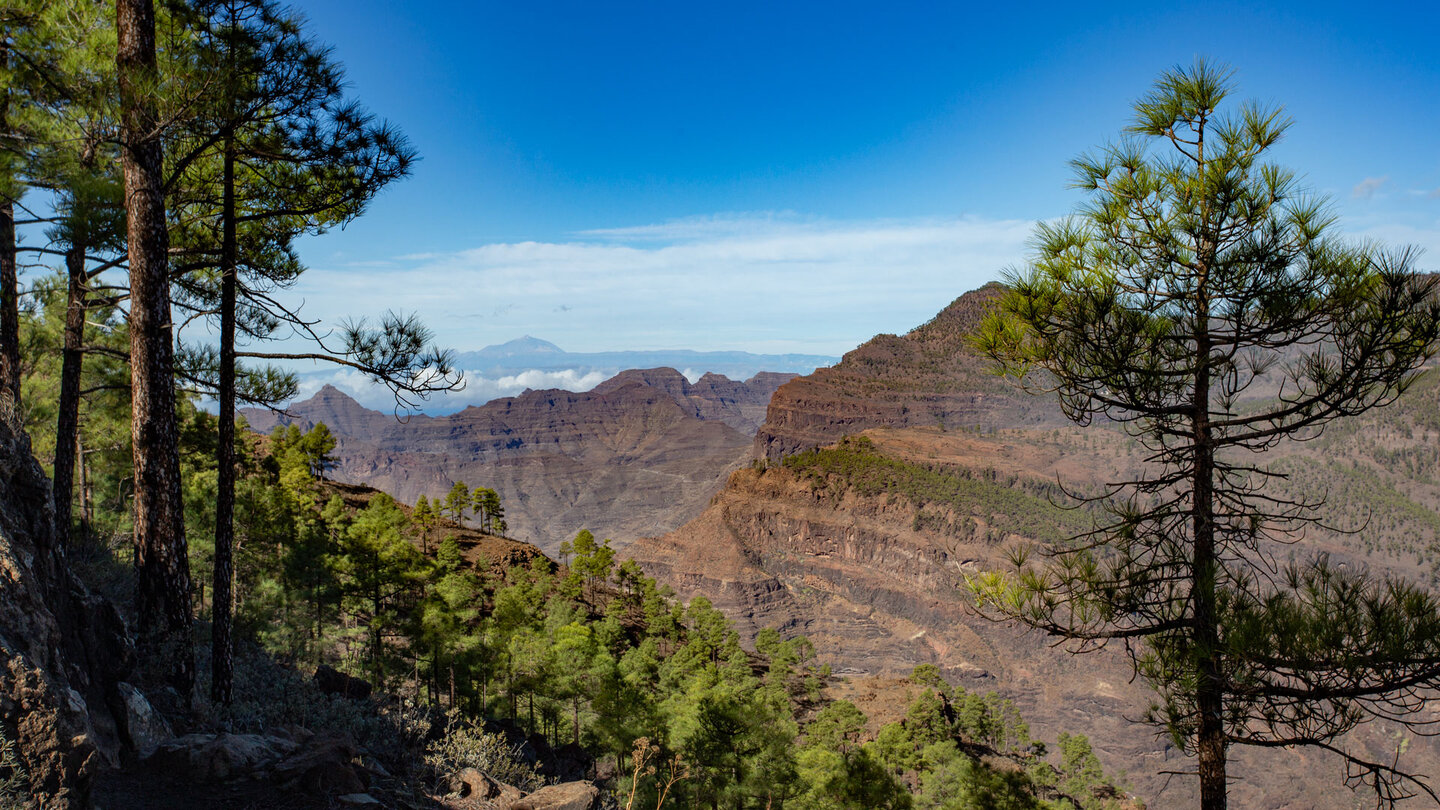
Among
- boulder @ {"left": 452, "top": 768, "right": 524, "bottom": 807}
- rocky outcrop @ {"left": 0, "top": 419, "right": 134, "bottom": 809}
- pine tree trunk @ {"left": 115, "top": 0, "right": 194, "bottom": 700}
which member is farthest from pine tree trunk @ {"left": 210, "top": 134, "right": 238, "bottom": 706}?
boulder @ {"left": 452, "top": 768, "right": 524, "bottom": 807}

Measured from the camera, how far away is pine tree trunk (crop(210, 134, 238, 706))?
741cm

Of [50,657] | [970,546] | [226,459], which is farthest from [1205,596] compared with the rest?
[970,546]

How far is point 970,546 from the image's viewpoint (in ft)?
238

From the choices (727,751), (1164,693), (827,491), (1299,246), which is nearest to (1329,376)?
(1299,246)

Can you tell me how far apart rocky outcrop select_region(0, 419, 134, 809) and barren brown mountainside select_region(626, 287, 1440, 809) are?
2159 inches

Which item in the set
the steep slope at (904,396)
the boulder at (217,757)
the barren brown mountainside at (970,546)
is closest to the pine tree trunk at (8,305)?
the boulder at (217,757)

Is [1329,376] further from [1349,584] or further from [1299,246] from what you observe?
[1349,584]

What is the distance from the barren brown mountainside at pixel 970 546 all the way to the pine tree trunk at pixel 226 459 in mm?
53095

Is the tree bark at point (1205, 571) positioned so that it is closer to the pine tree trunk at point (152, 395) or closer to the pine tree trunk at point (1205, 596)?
the pine tree trunk at point (1205, 596)

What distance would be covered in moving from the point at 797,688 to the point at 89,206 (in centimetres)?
4077

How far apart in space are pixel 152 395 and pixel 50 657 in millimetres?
3690

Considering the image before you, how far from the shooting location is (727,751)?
2100 centimetres

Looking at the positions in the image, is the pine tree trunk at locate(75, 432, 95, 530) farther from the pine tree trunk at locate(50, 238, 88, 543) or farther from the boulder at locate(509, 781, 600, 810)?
the boulder at locate(509, 781, 600, 810)

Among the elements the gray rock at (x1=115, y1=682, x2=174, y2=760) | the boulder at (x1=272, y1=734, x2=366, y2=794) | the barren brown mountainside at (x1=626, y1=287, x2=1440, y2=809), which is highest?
the gray rock at (x1=115, y1=682, x2=174, y2=760)
